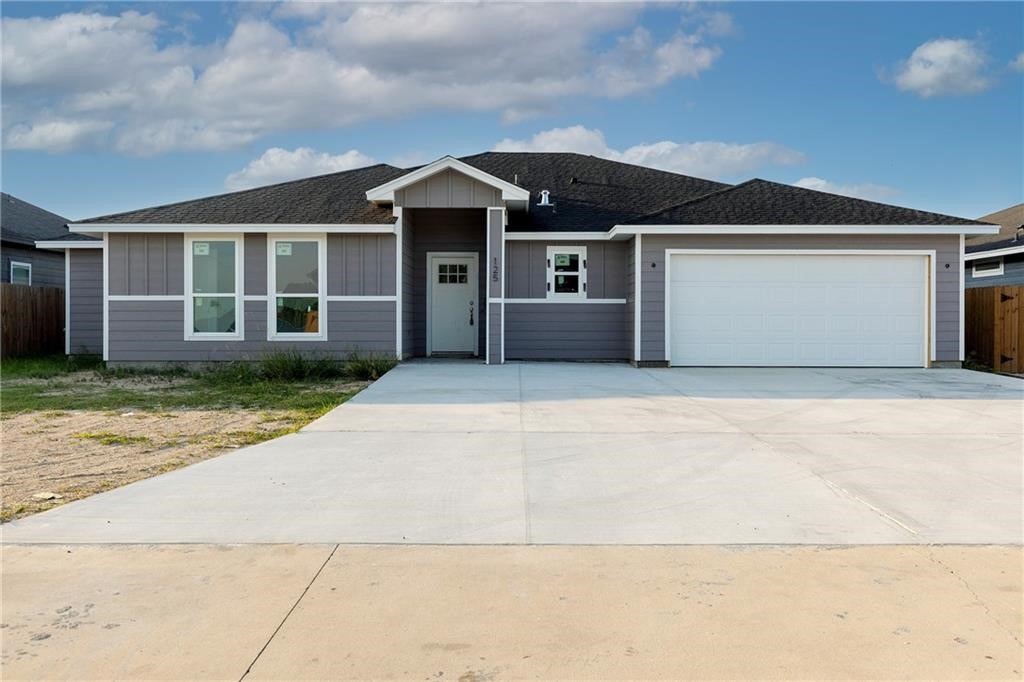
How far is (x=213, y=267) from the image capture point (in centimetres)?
1512

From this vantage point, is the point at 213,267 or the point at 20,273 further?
the point at 20,273

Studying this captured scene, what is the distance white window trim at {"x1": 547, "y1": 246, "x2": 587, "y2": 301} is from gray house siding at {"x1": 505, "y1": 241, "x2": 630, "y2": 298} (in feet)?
0.23

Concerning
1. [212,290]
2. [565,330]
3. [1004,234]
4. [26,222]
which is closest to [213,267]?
[212,290]

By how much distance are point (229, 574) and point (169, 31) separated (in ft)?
53.0

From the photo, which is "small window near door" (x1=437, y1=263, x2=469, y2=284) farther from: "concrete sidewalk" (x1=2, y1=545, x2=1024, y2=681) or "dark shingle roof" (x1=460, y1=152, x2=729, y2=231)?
"concrete sidewalk" (x1=2, y1=545, x2=1024, y2=681)

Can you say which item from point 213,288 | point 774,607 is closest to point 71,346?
point 213,288

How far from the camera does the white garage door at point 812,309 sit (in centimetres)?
1490

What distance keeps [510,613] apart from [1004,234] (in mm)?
26023

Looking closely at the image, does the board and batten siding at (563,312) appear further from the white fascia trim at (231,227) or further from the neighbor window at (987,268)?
the neighbor window at (987,268)

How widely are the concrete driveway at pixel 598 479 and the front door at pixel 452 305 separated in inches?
266

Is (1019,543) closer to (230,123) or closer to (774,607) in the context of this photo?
(774,607)

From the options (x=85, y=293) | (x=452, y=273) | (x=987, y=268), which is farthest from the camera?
(x=987, y=268)

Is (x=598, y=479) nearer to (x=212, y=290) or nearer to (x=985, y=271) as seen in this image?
(x=212, y=290)

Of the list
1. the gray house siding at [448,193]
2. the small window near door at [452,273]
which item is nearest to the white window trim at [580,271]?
the gray house siding at [448,193]
